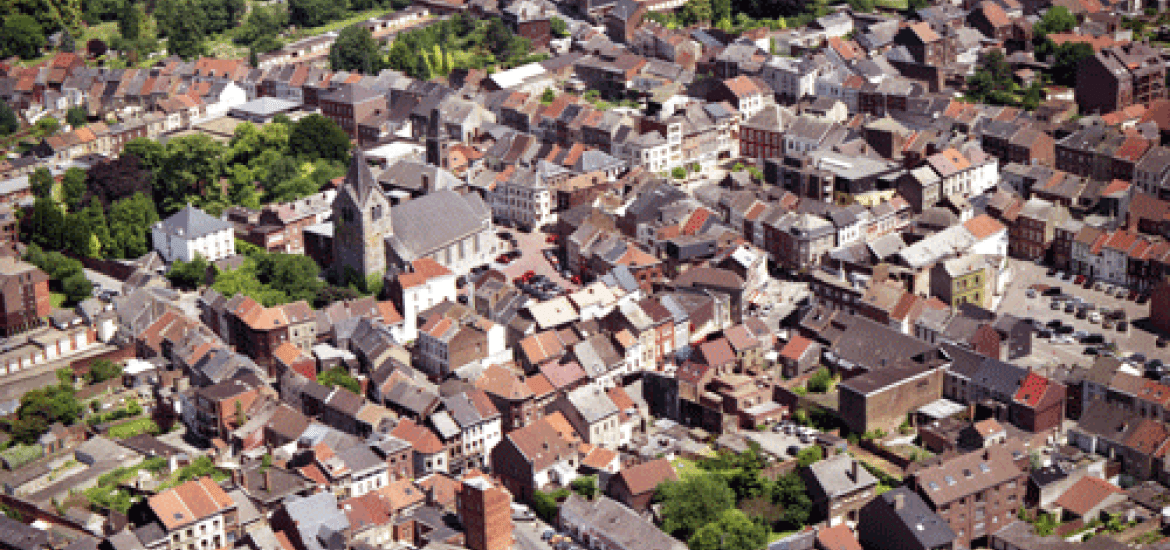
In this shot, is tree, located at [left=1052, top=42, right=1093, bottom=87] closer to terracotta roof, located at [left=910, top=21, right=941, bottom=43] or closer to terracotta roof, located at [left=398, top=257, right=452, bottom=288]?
terracotta roof, located at [left=910, top=21, right=941, bottom=43]

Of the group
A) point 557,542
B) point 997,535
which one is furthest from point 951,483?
point 557,542

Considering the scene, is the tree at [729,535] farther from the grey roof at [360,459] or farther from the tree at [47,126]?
the tree at [47,126]

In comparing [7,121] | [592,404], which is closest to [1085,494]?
[592,404]

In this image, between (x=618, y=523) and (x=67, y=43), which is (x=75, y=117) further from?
(x=618, y=523)

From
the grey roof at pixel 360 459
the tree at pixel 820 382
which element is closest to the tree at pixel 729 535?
the tree at pixel 820 382

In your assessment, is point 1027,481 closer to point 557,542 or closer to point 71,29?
point 557,542

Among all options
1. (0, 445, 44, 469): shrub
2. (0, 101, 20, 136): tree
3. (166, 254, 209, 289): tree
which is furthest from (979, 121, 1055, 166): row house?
(0, 101, 20, 136): tree

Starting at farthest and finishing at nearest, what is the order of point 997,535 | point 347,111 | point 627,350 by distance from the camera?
1. point 347,111
2. point 627,350
3. point 997,535
